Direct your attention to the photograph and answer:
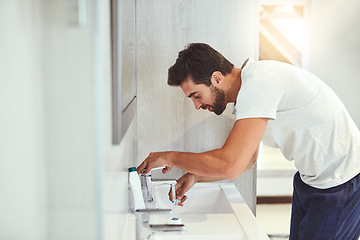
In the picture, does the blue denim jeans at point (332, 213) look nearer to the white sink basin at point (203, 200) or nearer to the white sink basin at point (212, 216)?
the white sink basin at point (212, 216)

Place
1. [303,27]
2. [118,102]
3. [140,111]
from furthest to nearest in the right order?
[303,27]
[140,111]
[118,102]

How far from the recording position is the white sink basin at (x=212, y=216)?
1.48 meters

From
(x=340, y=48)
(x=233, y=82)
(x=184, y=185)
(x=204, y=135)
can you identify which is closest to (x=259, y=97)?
(x=233, y=82)

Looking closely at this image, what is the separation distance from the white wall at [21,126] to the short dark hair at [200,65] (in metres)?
0.90

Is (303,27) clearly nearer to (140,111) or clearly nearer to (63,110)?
(140,111)

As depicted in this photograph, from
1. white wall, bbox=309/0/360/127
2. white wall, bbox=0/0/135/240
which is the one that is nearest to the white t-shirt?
white wall, bbox=0/0/135/240

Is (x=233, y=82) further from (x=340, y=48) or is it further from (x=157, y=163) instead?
(x=340, y=48)

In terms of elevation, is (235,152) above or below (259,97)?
below

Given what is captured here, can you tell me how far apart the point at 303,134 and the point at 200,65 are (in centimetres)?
45

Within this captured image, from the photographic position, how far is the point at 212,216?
1679mm

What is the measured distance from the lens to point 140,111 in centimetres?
Result: 207

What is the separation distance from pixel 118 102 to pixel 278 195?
12.3 ft

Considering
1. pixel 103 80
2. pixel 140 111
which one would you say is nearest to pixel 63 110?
pixel 103 80

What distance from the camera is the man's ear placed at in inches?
67.3
